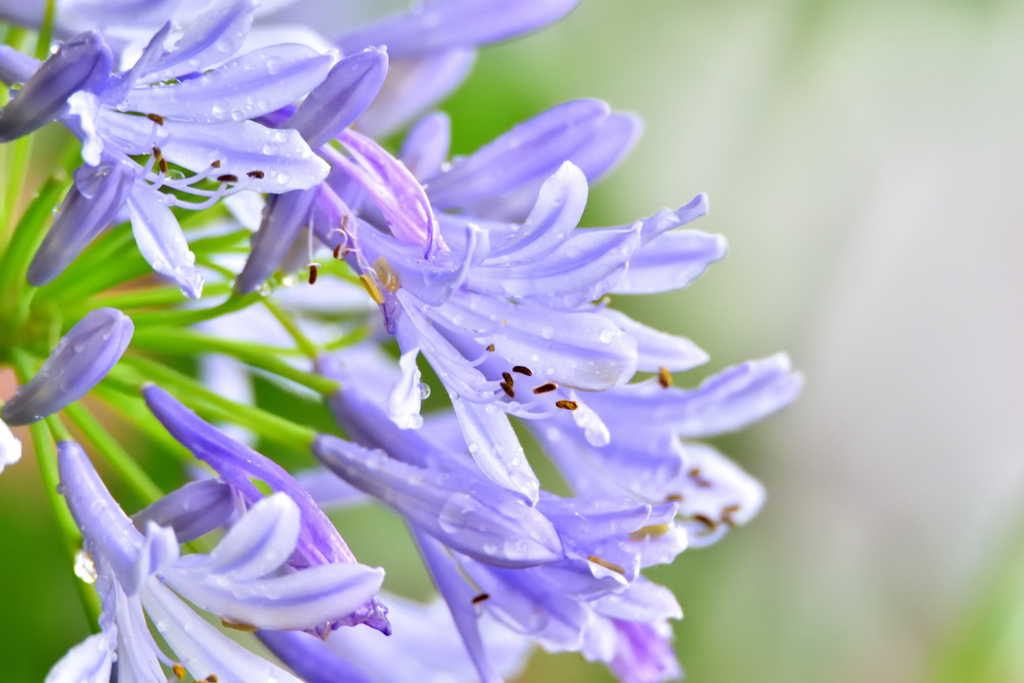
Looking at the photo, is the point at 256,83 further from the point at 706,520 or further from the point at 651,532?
the point at 706,520

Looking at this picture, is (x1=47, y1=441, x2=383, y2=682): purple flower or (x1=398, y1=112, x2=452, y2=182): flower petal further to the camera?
(x1=398, y1=112, x2=452, y2=182): flower petal

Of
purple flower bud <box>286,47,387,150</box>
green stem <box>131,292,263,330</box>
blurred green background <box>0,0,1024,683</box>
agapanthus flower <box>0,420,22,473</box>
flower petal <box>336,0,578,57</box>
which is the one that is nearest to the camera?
agapanthus flower <box>0,420,22,473</box>

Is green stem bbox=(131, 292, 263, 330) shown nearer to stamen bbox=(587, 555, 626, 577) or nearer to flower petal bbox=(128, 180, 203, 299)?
flower petal bbox=(128, 180, 203, 299)

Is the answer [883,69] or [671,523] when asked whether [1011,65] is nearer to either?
[883,69]

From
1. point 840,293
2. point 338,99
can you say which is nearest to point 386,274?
point 338,99

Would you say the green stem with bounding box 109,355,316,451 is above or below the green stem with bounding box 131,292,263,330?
below

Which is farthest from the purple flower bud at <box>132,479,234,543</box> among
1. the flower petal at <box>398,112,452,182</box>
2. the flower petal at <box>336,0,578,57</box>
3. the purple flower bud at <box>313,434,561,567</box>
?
the flower petal at <box>336,0,578,57</box>
